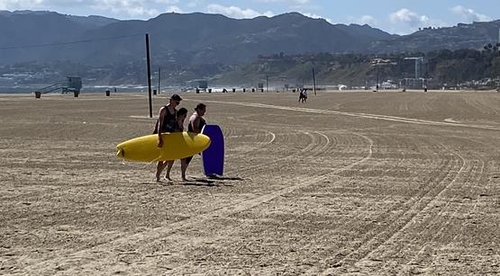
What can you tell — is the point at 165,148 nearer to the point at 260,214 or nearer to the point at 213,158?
the point at 213,158

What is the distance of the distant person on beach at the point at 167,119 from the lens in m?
14.2

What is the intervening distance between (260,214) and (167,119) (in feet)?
12.8

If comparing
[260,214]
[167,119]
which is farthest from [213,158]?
[260,214]

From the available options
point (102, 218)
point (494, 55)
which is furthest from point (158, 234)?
point (494, 55)

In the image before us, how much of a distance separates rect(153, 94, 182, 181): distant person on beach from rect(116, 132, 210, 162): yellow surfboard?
0.11m

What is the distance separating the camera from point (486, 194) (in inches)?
505

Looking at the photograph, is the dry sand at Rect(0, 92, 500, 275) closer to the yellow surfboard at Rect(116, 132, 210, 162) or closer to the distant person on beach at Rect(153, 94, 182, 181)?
the yellow surfboard at Rect(116, 132, 210, 162)

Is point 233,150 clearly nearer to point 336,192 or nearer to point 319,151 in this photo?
point 319,151

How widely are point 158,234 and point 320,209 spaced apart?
257 centimetres

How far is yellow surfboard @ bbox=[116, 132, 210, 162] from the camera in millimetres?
14148

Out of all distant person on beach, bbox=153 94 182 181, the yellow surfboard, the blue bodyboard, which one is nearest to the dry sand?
the blue bodyboard

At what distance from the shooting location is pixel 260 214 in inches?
429

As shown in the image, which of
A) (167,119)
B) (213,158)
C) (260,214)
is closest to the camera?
(260,214)

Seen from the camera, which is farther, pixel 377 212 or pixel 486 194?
pixel 486 194
